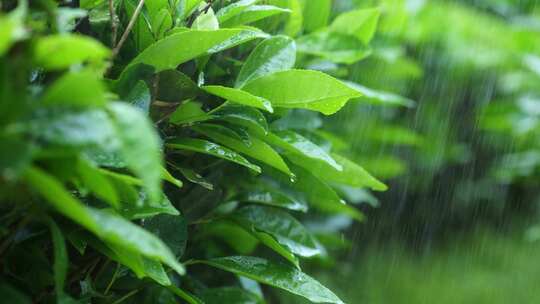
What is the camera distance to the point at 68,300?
0.97 m

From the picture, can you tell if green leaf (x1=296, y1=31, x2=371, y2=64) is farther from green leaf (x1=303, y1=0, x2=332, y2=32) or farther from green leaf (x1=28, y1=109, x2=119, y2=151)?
green leaf (x1=28, y1=109, x2=119, y2=151)

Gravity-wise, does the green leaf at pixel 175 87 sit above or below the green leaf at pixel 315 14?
below

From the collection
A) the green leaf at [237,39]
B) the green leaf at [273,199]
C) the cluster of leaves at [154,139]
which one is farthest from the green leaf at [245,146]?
the green leaf at [273,199]

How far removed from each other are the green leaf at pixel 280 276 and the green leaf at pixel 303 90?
0.95 feet

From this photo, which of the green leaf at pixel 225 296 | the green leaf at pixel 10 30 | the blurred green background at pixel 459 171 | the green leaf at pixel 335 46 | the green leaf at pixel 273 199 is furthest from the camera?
the blurred green background at pixel 459 171

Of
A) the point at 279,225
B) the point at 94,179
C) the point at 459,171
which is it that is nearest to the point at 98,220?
the point at 94,179

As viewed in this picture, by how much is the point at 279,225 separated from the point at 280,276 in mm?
280

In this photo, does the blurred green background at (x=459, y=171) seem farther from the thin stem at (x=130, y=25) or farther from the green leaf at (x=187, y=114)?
the thin stem at (x=130, y=25)

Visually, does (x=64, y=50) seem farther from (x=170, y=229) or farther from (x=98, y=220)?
(x=170, y=229)

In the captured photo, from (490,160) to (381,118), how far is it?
1117 millimetres

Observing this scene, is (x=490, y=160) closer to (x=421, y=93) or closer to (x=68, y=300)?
(x=421, y=93)

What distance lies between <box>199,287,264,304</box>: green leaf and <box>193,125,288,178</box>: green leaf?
0.33 metres

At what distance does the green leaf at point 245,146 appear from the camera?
1.21m

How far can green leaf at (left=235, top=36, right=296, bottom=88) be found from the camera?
1267 millimetres
